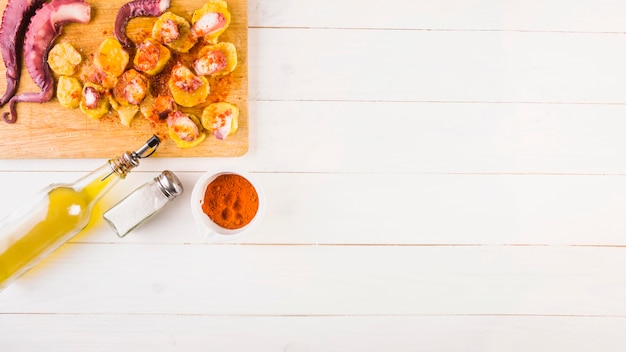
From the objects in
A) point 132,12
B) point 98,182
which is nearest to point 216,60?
point 132,12

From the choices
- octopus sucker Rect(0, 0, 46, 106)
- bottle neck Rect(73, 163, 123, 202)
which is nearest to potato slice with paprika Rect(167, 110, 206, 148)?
bottle neck Rect(73, 163, 123, 202)

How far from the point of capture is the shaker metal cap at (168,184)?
2.70 ft

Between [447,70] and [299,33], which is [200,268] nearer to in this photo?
[299,33]

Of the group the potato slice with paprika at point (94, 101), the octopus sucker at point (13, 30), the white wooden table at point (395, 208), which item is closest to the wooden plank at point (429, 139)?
the white wooden table at point (395, 208)

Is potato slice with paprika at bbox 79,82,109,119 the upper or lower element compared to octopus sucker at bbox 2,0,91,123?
lower

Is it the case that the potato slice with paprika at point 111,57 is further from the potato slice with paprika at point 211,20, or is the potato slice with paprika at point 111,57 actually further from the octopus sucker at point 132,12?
the potato slice with paprika at point 211,20

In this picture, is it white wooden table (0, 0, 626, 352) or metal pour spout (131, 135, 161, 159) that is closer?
metal pour spout (131, 135, 161, 159)

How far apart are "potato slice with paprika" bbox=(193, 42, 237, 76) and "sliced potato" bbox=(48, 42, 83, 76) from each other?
7.6 inches

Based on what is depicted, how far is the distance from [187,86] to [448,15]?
473mm

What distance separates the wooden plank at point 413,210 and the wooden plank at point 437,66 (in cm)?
15

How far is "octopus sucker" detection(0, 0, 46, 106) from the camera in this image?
82 cm

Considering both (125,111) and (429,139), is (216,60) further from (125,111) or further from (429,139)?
(429,139)

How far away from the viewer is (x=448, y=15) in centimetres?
90

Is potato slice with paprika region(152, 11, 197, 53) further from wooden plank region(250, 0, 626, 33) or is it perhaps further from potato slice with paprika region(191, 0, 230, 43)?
wooden plank region(250, 0, 626, 33)
